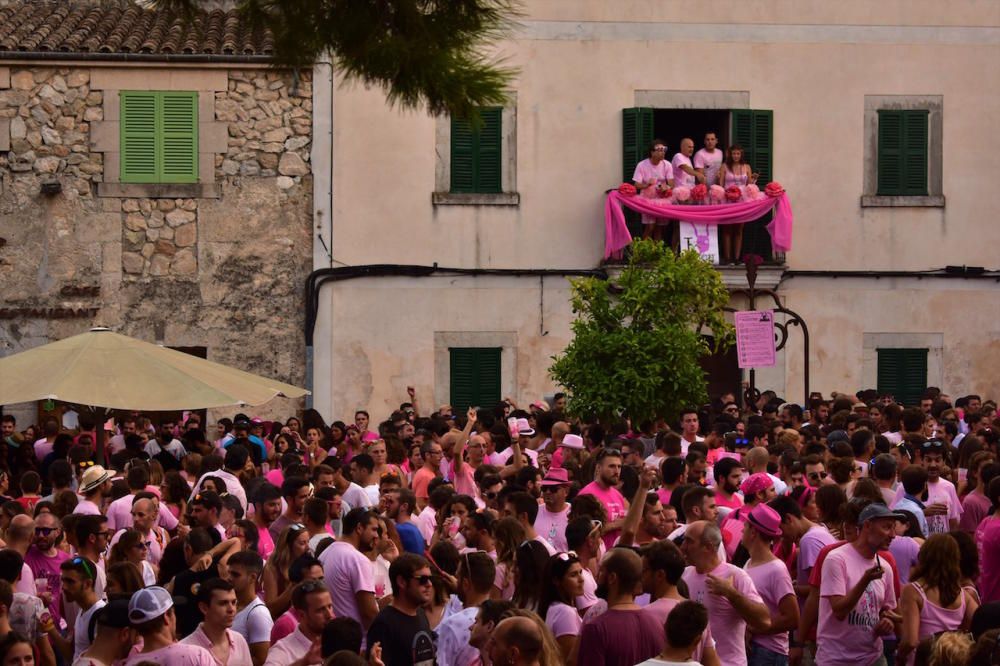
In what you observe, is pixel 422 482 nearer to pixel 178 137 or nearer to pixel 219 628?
pixel 219 628

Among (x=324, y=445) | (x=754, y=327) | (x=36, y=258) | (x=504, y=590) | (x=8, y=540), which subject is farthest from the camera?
(x=36, y=258)

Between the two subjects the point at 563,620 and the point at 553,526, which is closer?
the point at 563,620

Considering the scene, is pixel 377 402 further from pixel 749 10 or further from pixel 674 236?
pixel 749 10

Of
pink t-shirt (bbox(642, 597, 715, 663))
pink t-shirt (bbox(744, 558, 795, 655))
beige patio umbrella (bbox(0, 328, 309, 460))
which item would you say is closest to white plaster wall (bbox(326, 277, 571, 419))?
beige patio umbrella (bbox(0, 328, 309, 460))

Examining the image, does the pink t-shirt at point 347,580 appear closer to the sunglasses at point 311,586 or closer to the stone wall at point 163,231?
the sunglasses at point 311,586

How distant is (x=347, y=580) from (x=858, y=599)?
2731 millimetres

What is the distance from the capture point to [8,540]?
9.90 meters

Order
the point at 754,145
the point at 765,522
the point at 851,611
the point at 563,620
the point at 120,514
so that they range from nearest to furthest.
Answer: the point at 563,620 < the point at 851,611 < the point at 765,522 < the point at 120,514 < the point at 754,145

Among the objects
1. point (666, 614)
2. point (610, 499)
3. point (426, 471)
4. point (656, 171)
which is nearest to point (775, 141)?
point (656, 171)

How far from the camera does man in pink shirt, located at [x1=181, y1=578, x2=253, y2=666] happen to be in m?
7.84

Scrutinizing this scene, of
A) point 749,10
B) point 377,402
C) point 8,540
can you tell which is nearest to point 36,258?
point 377,402

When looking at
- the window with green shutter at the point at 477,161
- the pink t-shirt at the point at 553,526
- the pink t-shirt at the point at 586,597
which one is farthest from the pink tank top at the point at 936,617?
the window with green shutter at the point at 477,161

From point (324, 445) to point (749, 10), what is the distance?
33.7 feet

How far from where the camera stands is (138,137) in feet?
74.5
